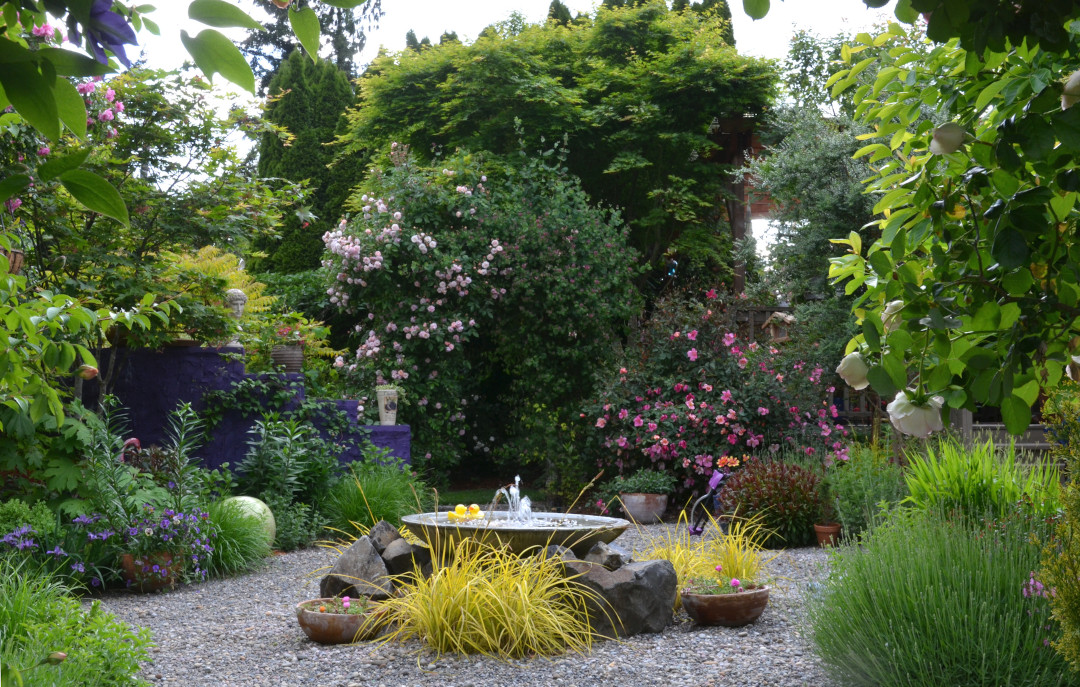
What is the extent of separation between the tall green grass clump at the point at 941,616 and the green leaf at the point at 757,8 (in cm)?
244

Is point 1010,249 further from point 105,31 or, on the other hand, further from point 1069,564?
point 1069,564

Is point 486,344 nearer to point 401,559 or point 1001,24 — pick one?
point 401,559

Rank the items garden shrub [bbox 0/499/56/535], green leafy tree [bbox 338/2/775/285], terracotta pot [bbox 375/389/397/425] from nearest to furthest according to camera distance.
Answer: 1. garden shrub [bbox 0/499/56/535]
2. terracotta pot [bbox 375/389/397/425]
3. green leafy tree [bbox 338/2/775/285]

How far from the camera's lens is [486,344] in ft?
34.4

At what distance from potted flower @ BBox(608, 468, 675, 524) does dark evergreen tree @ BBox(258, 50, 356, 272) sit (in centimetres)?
698

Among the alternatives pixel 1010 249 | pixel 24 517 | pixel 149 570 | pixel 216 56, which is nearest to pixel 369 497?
pixel 149 570

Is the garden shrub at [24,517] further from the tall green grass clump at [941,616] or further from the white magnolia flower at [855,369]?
the white magnolia flower at [855,369]

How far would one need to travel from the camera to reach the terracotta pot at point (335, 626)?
391cm

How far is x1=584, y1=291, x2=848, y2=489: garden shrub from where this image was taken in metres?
8.00

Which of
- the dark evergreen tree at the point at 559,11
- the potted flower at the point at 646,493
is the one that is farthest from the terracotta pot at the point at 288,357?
the dark evergreen tree at the point at 559,11

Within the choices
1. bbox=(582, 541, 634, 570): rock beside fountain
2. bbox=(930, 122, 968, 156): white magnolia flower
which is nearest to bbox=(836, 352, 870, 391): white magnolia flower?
bbox=(930, 122, 968, 156): white magnolia flower

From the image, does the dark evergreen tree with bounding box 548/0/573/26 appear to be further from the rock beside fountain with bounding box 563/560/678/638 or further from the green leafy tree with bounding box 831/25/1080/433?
the green leafy tree with bounding box 831/25/1080/433

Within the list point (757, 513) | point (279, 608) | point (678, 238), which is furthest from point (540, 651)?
point (678, 238)

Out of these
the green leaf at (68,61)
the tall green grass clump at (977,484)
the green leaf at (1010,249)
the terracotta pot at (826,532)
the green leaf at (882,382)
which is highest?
the green leaf at (68,61)
